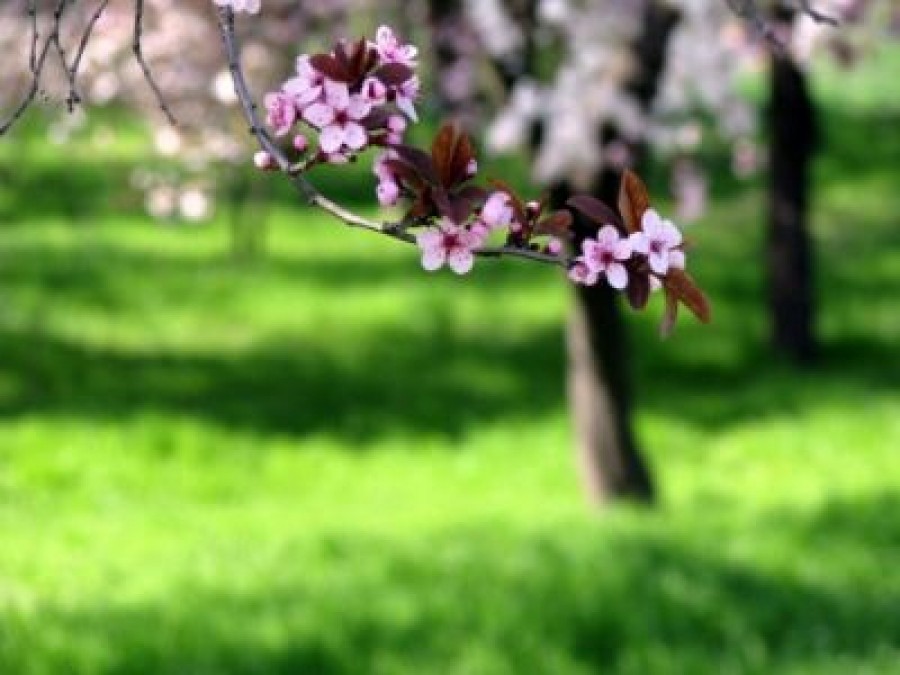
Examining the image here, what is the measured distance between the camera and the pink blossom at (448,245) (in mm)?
2184

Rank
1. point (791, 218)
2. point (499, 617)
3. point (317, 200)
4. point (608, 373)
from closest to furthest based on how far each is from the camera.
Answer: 1. point (317, 200)
2. point (499, 617)
3. point (608, 373)
4. point (791, 218)

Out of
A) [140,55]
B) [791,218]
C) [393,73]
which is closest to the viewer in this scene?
[393,73]

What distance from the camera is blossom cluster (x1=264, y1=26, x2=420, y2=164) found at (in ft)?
7.23

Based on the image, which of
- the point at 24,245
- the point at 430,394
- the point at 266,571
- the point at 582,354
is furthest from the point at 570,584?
the point at 24,245

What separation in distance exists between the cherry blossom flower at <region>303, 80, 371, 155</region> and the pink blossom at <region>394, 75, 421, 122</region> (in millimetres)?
63

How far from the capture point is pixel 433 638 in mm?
5949

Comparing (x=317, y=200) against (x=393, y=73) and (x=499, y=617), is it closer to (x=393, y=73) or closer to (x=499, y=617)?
(x=393, y=73)

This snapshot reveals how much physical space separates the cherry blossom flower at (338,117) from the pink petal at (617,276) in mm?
345

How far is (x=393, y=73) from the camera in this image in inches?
89.2

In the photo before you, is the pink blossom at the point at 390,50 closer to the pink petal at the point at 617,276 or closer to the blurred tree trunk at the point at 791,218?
the pink petal at the point at 617,276

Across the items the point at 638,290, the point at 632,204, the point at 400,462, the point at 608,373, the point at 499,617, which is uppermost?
the point at 632,204

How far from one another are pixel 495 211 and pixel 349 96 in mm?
237

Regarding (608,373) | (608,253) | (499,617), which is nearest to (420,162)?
(608,253)

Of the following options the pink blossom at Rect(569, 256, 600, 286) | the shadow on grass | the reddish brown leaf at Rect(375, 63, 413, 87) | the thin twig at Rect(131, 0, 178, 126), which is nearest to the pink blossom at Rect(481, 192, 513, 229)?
the pink blossom at Rect(569, 256, 600, 286)
